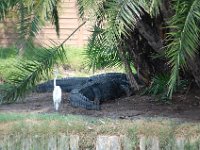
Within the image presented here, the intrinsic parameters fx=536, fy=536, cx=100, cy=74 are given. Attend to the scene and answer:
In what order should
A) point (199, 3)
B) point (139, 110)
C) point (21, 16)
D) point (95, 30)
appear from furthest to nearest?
point (95, 30) < point (139, 110) < point (21, 16) < point (199, 3)

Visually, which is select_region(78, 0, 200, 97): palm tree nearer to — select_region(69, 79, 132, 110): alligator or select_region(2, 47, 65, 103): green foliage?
select_region(69, 79, 132, 110): alligator

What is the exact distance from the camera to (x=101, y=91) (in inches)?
292

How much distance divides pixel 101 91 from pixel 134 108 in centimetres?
94

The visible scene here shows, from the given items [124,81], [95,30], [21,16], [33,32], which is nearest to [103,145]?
[33,32]

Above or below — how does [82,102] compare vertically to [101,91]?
below

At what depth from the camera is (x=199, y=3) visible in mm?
4922

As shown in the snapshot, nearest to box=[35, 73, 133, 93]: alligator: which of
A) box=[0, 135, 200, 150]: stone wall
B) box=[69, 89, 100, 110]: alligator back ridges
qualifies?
box=[69, 89, 100, 110]: alligator back ridges

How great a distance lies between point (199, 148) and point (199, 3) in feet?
4.42

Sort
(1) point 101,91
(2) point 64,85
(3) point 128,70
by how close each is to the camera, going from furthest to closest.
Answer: (2) point 64,85
(1) point 101,91
(3) point 128,70

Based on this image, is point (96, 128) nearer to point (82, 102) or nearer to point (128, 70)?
point (82, 102)

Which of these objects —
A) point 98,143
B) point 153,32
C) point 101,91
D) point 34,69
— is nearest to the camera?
point 98,143

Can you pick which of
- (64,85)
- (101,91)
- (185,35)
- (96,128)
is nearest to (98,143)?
(96,128)

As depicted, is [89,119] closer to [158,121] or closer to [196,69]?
[158,121]

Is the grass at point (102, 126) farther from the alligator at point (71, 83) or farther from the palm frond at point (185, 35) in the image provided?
the alligator at point (71, 83)
